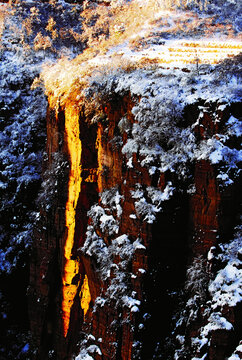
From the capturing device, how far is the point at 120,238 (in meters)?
10.2

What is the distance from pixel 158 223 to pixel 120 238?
1163 mm

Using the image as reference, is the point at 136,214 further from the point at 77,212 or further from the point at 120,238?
the point at 77,212

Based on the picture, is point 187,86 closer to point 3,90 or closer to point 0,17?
point 3,90

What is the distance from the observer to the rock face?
9469mm

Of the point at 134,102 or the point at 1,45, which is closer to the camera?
the point at 134,102

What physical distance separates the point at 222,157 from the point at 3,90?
48.2 feet

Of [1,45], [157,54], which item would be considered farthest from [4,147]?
[157,54]

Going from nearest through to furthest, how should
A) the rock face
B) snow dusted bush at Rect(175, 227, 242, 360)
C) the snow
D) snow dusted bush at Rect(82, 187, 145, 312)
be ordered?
the snow, snow dusted bush at Rect(175, 227, 242, 360), the rock face, snow dusted bush at Rect(82, 187, 145, 312)

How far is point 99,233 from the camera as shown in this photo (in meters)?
11.3

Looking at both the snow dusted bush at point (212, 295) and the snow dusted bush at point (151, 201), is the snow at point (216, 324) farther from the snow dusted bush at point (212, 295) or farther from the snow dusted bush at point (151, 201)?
the snow dusted bush at point (151, 201)

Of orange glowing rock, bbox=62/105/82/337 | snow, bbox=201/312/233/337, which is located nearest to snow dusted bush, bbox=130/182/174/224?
snow, bbox=201/312/233/337

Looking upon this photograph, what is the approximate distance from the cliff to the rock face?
27mm

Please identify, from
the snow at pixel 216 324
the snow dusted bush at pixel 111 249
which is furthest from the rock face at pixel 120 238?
the snow at pixel 216 324

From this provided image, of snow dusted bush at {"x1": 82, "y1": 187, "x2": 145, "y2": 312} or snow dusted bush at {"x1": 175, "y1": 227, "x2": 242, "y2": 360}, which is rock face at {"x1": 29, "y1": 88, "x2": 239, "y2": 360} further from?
snow dusted bush at {"x1": 175, "y1": 227, "x2": 242, "y2": 360}
